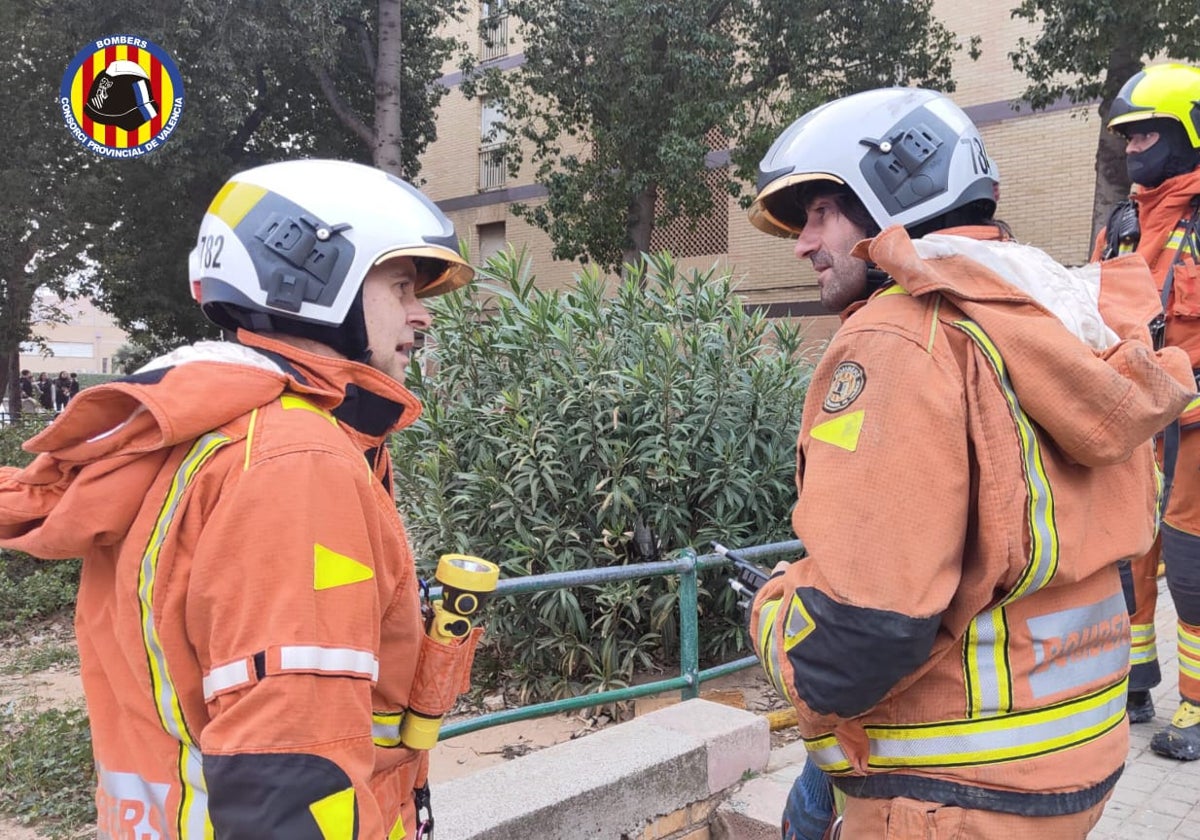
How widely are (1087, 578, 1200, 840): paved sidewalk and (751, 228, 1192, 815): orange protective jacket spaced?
2168 mm

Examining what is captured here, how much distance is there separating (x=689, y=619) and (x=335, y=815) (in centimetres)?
285

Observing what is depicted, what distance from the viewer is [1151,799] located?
11.8 ft

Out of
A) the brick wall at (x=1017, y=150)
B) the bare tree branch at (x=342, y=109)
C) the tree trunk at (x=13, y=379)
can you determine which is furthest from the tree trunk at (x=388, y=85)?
the tree trunk at (x=13, y=379)

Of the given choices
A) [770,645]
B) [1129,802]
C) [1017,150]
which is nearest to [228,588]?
[770,645]

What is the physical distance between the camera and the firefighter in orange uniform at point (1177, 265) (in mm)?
3896

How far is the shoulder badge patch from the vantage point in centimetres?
149

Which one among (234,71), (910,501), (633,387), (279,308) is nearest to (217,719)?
(279,308)

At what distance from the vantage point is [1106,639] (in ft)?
5.46

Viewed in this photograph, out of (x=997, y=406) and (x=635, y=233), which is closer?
(x=997, y=406)

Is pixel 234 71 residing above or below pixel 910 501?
above

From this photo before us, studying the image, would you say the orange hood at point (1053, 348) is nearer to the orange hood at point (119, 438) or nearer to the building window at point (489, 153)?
the orange hood at point (119, 438)

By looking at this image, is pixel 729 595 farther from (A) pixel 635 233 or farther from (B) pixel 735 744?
(A) pixel 635 233

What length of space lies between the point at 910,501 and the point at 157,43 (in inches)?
669

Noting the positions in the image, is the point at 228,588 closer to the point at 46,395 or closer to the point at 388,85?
the point at 388,85
